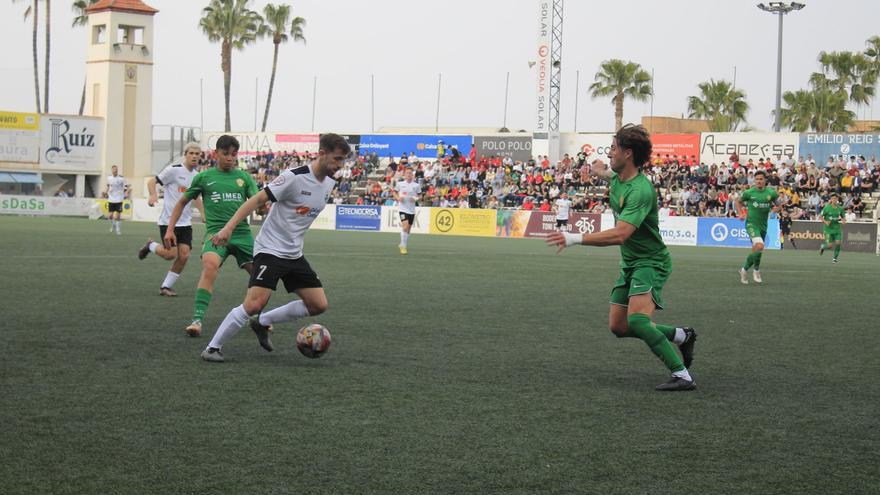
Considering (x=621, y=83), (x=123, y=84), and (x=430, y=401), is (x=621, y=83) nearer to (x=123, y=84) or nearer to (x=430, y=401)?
(x=123, y=84)

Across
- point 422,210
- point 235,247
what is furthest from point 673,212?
point 235,247

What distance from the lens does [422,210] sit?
155 feet

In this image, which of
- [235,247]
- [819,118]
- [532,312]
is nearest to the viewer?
[235,247]

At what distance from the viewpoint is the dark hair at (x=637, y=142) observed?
786 cm

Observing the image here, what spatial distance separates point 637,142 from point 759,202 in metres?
13.3

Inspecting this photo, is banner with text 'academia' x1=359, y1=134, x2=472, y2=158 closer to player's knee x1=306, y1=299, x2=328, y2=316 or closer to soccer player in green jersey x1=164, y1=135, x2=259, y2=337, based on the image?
soccer player in green jersey x1=164, y1=135, x2=259, y2=337

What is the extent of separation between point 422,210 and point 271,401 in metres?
40.1

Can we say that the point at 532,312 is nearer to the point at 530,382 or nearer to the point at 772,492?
the point at 530,382

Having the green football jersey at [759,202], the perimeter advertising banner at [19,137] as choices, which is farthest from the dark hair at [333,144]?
the perimeter advertising banner at [19,137]

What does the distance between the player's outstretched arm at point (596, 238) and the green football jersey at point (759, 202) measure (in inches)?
525

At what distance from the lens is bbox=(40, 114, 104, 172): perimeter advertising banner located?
60.1m

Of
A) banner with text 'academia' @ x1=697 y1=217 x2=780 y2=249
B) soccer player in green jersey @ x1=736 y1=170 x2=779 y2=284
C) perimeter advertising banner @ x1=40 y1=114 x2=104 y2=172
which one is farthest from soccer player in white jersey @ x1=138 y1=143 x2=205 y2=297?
perimeter advertising banner @ x1=40 y1=114 x2=104 y2=172

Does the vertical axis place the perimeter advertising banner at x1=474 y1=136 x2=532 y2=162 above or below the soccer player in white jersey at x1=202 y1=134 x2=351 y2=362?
above

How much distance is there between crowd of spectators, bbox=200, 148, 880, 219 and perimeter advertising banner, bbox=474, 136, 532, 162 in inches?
19.3
